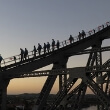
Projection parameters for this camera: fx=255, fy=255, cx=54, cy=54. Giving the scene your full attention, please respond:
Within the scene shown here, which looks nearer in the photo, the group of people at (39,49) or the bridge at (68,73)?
the bridge at (68,73)

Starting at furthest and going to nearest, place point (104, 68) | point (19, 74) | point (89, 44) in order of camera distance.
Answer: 1. point (89, 44)
2. point (19, 74)
3. point (104, 68)

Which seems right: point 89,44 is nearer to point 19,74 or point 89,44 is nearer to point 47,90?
point 47,90

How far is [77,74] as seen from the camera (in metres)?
23.9

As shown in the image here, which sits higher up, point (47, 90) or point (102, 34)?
point (102, 34)

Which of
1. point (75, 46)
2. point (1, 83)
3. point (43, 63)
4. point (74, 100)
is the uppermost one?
point (75, 46)

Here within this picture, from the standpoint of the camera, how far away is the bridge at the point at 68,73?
23.2 metres

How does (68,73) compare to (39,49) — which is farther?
(39,49)

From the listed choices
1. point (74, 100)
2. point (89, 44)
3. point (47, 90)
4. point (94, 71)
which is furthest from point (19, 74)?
point (89, 44)

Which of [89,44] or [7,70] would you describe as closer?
[7,70]

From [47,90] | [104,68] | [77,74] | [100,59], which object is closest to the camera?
[104,68]

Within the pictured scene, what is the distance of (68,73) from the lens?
24656mm

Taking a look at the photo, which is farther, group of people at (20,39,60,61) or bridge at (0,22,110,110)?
group of people at (20,39,60,61)

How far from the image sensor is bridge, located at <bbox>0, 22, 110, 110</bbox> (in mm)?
23164

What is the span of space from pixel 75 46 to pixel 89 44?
7.52ft
